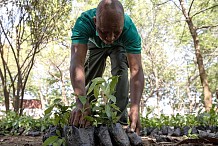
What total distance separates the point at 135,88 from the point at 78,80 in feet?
1.69

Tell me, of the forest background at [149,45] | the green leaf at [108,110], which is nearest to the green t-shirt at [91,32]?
the green leaf at [108,110]

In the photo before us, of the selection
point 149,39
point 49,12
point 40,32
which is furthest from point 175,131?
point 149,39

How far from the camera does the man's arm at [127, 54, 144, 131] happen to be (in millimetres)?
2586

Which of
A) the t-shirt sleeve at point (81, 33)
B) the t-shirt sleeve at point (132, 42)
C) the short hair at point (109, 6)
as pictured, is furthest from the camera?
the t-shirt sleeve at point (132, 42)

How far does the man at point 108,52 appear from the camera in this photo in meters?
2.21

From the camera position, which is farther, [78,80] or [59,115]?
[78,80]

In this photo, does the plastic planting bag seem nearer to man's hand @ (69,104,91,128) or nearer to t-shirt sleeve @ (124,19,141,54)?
man's hand @ (69,104,91,128)

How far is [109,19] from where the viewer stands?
2.14 metres

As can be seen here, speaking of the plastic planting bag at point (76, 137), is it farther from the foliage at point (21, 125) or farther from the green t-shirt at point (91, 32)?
the foliage at point (21, 125)

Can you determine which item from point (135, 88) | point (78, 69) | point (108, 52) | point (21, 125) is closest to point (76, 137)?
point (78, 69)

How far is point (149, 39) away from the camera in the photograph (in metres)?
20.4

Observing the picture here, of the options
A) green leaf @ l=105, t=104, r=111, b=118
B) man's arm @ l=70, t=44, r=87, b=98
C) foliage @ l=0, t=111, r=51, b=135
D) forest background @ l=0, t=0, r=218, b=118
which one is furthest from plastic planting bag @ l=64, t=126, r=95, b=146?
forest background @ l=0, t=0, r=218, b=118

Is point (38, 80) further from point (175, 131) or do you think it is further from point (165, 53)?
point (175, 131)

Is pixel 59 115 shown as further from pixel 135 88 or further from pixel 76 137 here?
pixel 135 88
